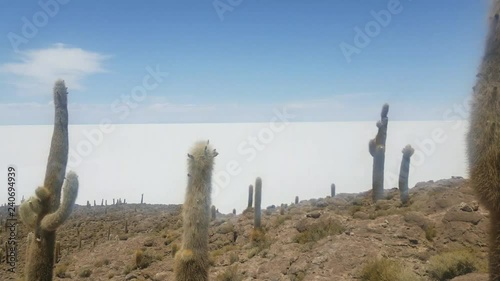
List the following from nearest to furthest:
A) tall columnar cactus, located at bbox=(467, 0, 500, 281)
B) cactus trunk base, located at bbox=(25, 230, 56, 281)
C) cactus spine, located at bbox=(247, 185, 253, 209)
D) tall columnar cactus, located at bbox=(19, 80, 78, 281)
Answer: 1. tall columnar cactus, located at bbox=(467, 0, 500, 281)
2. tall columnar cactus, located at bbox=(19, 80, 78, 281)
3. cactus trunk base, located at bbox=(25, 230, 56, 281)
4. cactus spine, located at bbox=(247, 185, 253, 209)

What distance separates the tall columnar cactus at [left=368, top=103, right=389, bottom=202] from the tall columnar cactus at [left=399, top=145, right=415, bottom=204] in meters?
1.11

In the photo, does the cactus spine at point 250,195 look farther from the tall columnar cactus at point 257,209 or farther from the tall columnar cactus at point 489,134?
the tall columnar cactus at point 489,134

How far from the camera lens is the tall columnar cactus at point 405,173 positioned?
22.4m

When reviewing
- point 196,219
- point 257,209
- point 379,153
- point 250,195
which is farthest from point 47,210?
point 250,195

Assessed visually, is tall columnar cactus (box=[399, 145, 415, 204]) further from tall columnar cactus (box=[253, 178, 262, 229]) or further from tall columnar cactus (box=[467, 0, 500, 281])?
tall columnar cactus (box=[467, 0, 500, 281])

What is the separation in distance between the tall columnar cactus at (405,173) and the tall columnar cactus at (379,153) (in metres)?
1.11

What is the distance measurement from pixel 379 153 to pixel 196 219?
16.2 m

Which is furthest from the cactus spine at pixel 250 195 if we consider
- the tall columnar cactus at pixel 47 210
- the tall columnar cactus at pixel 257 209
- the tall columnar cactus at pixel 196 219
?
the tall columnar cactus at pixel 47 210

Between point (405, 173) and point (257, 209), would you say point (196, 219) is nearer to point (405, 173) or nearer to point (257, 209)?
point (257, 209)

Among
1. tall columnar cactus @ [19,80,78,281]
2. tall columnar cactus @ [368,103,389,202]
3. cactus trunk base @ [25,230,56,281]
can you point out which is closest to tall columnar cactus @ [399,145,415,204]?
tall columnar cactus @ [368,103,389,202]

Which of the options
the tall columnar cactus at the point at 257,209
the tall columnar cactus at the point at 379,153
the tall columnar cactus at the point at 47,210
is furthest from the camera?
the tall columnar cactus at the point at 379,153

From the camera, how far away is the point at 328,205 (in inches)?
1071

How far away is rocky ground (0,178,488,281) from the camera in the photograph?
1308cm

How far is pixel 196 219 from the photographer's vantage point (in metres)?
10.2
